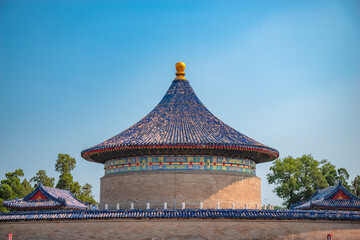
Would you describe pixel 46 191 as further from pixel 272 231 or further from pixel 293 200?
pixel 293 200

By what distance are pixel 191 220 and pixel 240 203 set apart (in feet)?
19.3

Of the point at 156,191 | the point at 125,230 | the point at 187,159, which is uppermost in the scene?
the point at 187,159

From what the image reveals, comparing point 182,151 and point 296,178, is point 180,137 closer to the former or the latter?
point 182,151

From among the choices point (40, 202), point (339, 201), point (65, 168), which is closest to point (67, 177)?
point (65, 168)

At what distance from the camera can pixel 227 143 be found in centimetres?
2453

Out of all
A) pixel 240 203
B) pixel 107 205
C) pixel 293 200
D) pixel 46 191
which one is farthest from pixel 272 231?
pixel 293 200

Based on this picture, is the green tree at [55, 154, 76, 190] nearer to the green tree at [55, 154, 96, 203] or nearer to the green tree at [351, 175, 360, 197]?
the green tree at [55, 154, 96, 203]

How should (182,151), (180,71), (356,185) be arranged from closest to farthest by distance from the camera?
1. (182,151)
2. (180,71)
3. (356,185)

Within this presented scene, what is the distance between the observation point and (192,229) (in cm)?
2069

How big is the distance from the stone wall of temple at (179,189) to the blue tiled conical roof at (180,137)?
1112mm

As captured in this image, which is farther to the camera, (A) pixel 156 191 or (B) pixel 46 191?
(B) pixel 46 191

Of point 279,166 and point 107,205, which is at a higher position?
point 279,166

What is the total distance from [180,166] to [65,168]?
35746 millimetres

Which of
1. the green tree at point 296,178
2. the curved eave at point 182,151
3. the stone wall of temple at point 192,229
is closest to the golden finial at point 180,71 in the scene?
the curved eave at point 182,151
